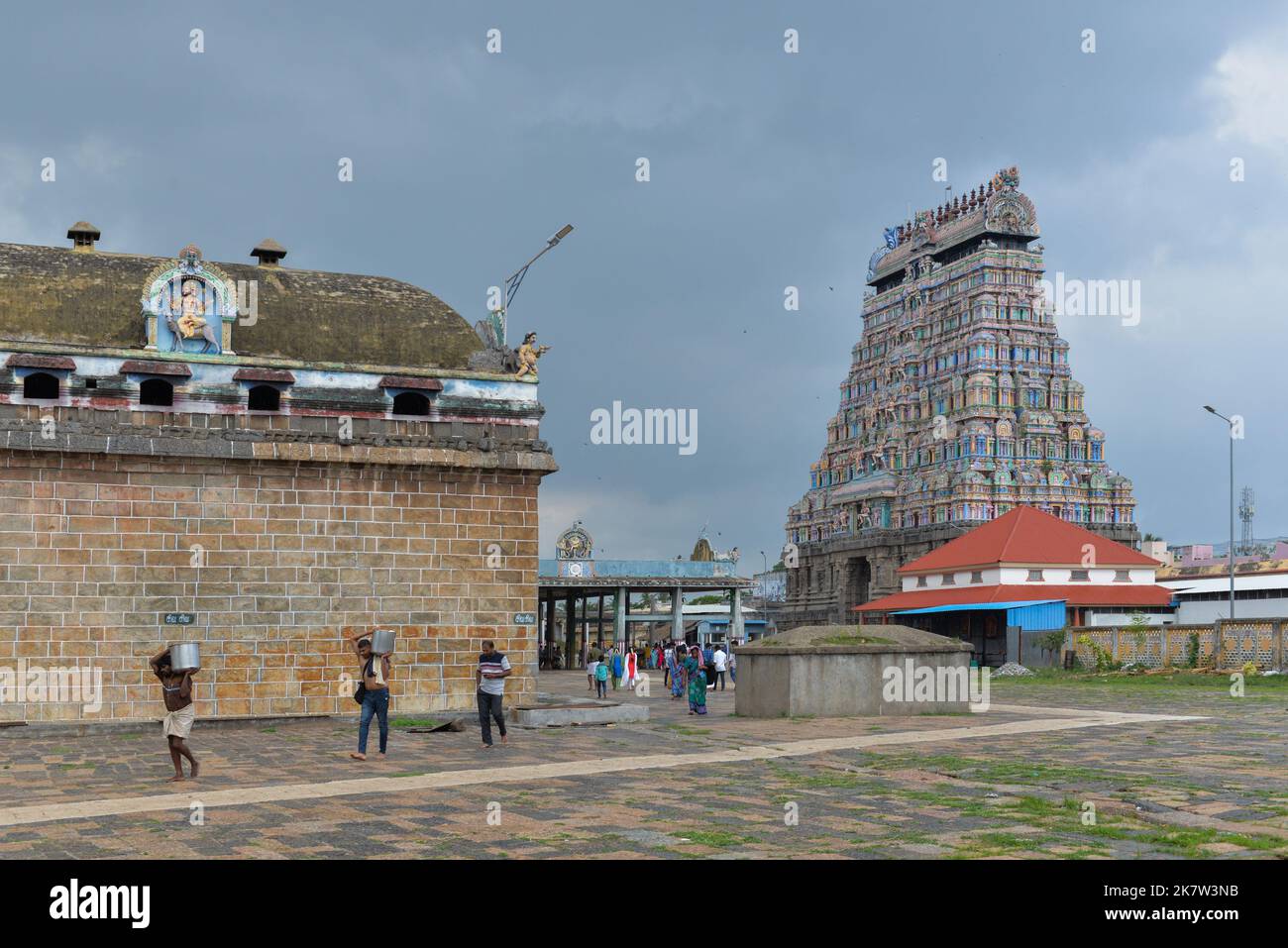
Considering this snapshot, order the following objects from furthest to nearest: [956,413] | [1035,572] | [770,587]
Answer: [770,587], [956,413], [1035,572]

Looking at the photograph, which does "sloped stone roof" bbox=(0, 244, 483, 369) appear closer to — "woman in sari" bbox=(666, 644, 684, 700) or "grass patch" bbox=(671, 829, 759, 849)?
"woman in sari" bbox=(666, 644, 684, 700)

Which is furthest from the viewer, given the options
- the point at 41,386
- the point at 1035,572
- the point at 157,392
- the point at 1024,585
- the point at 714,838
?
the point at 1035,572

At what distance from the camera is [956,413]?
73500mm

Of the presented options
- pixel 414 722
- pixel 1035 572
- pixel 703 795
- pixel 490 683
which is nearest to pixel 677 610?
pixel 1035 572

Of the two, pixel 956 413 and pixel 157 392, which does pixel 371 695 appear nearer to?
pixel 157 392

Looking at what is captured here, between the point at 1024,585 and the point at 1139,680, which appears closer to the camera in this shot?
the point at 1139,680

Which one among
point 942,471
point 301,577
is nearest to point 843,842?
→ point 301,577

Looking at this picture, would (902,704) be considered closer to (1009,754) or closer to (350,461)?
(1009,754)

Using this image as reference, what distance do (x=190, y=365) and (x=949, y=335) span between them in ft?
192

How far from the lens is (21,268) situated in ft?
78.8

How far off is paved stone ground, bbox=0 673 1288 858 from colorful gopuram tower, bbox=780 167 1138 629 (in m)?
52.9

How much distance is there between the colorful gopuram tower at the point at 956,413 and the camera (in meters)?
71.6

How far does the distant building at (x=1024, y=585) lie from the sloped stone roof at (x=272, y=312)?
30600 millimetres

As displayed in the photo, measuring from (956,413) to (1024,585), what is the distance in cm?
2144
